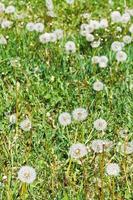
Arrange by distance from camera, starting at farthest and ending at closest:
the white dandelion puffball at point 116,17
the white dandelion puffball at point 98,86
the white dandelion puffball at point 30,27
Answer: the white dandelion puffball at point 116,17 → the white dandelion puffball at point 30,27 → the white dandelion puffball at point 98,86

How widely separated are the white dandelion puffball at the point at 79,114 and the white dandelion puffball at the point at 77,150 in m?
0.46

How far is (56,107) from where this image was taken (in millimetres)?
4797

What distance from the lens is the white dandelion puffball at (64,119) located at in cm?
435

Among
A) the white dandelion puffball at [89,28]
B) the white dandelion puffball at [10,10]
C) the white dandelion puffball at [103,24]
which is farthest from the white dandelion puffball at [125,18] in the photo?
the white dandelion puffball at [10,10]

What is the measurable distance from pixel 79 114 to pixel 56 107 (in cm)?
45

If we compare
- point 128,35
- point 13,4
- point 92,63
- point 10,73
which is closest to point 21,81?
point 10,73

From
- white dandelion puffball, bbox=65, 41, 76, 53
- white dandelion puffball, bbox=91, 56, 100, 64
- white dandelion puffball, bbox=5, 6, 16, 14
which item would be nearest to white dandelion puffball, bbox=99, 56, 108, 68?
white dandelion puffball, bbox=91, 56, 100, 64

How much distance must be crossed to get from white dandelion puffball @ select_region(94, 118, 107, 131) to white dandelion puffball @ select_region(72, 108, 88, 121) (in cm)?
10

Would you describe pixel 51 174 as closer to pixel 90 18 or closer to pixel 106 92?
pixel 106 92

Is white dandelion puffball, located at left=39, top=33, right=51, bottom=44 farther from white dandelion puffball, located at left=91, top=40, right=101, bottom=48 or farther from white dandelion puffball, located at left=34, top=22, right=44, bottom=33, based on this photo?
white dandelion puffball, located at left=91, top=40, right=101, bottom=48

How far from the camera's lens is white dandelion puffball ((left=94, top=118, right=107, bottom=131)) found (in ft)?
14.1

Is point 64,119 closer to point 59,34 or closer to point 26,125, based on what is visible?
point 26,125

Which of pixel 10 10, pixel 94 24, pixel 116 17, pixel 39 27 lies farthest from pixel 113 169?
pixel 10 10

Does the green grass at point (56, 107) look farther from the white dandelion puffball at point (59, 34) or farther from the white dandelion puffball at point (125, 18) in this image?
the white dandelion puffball at point (125, 18)
